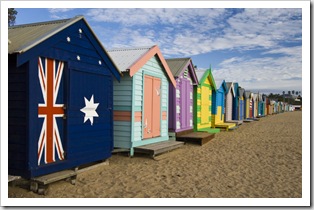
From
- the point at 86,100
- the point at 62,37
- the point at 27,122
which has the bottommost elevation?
the point at 27,122

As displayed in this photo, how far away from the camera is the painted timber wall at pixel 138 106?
8.91 metres

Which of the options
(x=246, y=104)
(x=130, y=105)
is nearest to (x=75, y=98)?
(x=130, y=105)

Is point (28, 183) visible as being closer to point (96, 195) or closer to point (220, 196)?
point (96, 195)

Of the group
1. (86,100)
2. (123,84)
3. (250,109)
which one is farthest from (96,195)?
(250,109)

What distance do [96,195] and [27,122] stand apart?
186cm

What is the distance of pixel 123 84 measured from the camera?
→ 8.98m

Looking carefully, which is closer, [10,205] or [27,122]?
[10,205]

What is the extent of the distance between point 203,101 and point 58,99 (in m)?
10.8

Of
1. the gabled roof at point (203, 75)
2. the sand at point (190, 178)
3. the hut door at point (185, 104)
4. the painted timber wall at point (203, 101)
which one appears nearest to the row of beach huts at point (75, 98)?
the sand at point (190, 178)

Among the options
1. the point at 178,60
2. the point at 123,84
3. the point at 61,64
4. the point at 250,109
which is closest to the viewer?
the point at 61,64

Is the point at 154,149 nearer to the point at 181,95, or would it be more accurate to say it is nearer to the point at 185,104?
the point at 181,95

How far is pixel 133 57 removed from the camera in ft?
30.5

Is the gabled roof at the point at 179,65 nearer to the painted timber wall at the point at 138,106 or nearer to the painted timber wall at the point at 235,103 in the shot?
the painted timber wall at the point at 138,106

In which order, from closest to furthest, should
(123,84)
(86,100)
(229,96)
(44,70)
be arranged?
1. (44,70)
2. (86,100)
3. (123,84)
4. (229,96)
